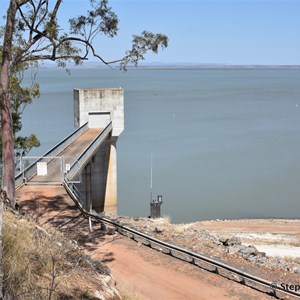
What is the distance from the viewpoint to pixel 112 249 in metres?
12.7

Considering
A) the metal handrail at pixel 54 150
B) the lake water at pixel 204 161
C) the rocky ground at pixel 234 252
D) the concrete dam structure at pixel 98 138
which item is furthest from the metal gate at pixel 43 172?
the lake water at pixel 204 161

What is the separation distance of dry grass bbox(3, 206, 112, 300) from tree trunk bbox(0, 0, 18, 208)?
4349 mm

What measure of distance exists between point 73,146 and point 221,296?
15668 mm

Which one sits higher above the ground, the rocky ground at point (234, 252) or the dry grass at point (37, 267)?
the dry grass at point (37, 267)

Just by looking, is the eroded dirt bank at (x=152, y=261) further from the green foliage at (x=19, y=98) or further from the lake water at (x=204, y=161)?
the lake water at (x=204, y=161)

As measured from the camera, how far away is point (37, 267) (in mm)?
7137

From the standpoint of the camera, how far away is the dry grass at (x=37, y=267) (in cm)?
634

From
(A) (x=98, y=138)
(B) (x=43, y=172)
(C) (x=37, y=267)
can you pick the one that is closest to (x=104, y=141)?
(A) (x=98, y=138)

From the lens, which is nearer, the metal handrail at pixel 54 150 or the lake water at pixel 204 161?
the metal handrail at pixel 54 150

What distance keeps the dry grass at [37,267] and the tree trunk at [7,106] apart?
435 centimetres

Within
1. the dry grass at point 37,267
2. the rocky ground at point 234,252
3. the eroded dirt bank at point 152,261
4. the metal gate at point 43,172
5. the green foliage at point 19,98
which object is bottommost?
the rocky ground at point 234,252

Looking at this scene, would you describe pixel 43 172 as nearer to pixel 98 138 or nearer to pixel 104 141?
pixel 98 138

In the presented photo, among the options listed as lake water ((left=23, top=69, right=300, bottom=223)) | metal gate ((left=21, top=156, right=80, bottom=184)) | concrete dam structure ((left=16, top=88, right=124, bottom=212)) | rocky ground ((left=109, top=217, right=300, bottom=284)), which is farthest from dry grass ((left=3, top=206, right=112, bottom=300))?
lake water ((left=23, top=69, right=300, bottom=223))

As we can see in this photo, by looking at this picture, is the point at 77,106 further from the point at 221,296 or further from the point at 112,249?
the point at 221,296
